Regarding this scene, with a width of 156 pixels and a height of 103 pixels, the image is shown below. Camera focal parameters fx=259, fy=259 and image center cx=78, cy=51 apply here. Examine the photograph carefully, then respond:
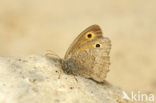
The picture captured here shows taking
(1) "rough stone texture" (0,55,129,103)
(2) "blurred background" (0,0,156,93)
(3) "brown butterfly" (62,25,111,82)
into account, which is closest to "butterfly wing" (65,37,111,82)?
(3) "brown butterfly" (62,25,111,82)

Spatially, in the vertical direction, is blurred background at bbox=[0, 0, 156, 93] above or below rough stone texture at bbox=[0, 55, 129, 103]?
above

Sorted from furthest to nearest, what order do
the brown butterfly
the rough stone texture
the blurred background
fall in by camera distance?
the blurred background → the brown butterfly → the rough stone texture

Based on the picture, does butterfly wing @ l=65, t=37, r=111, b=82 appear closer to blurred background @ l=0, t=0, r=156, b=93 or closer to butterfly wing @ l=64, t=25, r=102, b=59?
butterfly wing @ l=64, t=25, r=102, b=59

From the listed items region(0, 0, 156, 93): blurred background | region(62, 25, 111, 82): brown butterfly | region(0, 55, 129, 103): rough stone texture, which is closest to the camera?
region(0, 55, 129, 103): rough stone texture

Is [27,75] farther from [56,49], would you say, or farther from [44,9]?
[44,9]

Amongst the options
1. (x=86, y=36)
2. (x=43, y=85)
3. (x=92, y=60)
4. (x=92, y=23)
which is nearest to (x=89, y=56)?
(x=92, y=60)

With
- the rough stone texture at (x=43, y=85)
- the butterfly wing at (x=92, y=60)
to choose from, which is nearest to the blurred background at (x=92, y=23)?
the butterfly wing at (x=92, y=60)

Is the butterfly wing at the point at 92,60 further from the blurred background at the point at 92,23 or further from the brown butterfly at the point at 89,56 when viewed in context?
the blurred background at the point at 92,23
